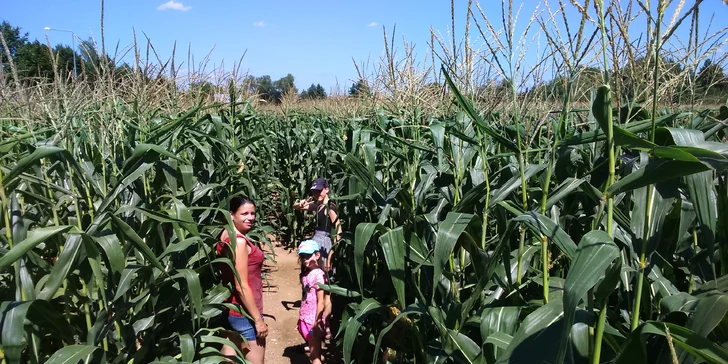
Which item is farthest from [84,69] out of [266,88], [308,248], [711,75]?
[266,88]

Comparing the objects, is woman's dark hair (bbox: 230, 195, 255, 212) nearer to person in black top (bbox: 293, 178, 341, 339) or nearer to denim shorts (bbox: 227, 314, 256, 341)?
denim shorts (bbox: 227, 314, 256, 341)

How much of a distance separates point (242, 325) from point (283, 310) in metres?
1.78

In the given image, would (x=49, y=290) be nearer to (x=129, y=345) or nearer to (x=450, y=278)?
(x=129, y=345)

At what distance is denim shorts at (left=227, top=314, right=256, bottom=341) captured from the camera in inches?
124

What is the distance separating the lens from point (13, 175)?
166cm

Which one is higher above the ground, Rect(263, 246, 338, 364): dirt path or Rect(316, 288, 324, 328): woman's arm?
Rect(316, 288, 324, 328): woman's arm

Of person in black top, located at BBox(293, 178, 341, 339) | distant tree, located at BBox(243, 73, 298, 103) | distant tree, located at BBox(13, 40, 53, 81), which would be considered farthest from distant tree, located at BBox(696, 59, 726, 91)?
distant tree, located at BBox(13, 40, 53, 81)

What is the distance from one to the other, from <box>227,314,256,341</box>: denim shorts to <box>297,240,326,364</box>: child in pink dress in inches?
21.3

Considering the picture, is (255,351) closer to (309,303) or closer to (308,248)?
(309,303)

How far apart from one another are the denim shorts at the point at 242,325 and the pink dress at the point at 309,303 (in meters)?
0.55

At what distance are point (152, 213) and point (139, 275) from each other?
19.2 inches

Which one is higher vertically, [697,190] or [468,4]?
[468,4]

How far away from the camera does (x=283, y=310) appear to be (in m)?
4.89

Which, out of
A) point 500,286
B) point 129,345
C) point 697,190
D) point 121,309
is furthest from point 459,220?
point 129,345
